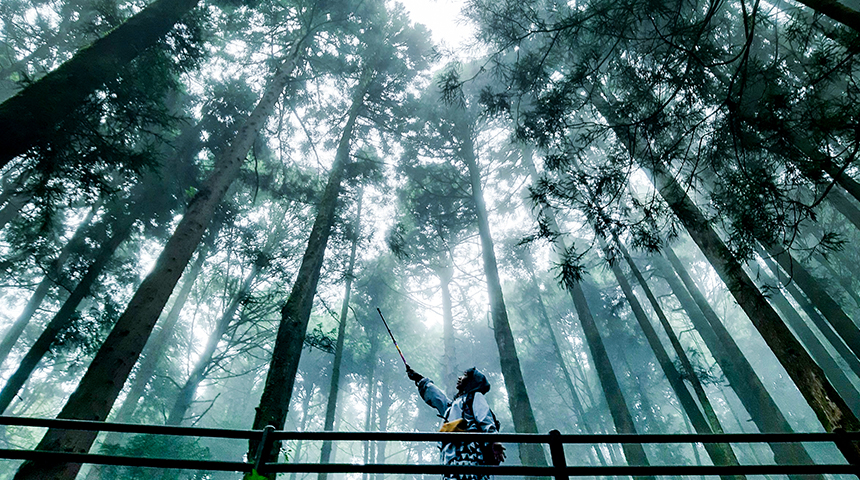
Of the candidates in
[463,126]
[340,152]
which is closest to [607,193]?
[340,152]

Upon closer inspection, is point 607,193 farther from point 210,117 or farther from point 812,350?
point 812,350

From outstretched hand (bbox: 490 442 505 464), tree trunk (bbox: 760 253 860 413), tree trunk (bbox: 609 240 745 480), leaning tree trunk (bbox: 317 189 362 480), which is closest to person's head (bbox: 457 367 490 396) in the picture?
outstretched hand (bbox: 490 442 505 464)

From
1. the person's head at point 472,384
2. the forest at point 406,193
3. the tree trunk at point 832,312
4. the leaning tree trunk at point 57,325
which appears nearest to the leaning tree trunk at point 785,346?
the forest at point 406,193

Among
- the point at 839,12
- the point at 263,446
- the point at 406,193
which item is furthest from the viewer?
the point at 406,193

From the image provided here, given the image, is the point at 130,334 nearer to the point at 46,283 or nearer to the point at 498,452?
the point at 498,452

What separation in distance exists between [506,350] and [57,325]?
10124 millimetres

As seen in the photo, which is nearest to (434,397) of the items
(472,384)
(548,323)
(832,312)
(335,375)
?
(472,384)

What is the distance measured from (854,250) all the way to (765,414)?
1563 centimetres

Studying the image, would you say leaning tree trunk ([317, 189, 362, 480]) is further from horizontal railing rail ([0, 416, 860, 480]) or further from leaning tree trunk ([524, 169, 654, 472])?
horizontal railing rail ([0, 416, 860, 480])

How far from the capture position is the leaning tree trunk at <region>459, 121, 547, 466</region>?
765 cm

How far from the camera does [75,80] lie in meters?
4.43

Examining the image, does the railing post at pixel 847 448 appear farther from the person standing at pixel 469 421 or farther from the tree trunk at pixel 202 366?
the tree trunk at pixel 202 366

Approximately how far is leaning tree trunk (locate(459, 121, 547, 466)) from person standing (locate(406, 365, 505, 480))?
390cm

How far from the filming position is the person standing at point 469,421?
2.98 m
